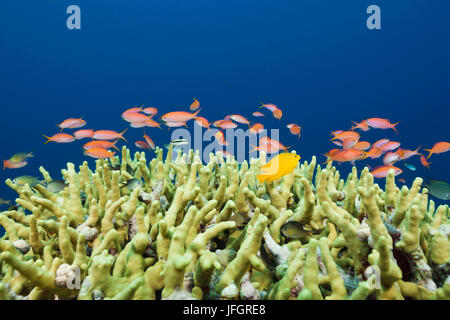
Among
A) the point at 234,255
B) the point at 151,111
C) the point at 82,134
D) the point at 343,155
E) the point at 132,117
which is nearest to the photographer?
the point at 234,255

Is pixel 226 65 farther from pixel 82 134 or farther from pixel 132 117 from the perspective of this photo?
pixel 82 134

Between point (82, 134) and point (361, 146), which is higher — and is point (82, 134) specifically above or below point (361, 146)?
above

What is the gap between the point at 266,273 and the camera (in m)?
1.65

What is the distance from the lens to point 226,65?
67.7m

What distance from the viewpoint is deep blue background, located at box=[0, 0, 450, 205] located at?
53.9m

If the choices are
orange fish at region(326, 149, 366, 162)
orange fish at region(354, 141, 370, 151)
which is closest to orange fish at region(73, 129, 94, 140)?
orange fish at region(326, 149, 366, 162)

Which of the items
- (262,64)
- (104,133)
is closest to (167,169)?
(104,133)

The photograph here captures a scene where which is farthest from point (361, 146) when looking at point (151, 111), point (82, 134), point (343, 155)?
point (82, 134)

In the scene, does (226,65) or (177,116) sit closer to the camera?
(177,116)

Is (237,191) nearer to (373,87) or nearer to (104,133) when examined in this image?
(104,133)

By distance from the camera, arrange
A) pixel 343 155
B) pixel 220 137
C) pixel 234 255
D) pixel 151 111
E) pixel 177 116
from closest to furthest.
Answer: pixel 234 255 < pixel 343 155 < pixel 177 116 < pixel 151 111 < pixel 220 137

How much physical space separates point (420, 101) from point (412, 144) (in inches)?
463

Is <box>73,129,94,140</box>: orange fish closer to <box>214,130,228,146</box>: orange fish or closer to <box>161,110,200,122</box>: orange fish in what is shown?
<box>161,110,200,122</box>: orange fish

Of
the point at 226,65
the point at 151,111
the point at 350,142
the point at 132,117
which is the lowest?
the point at 350,142
